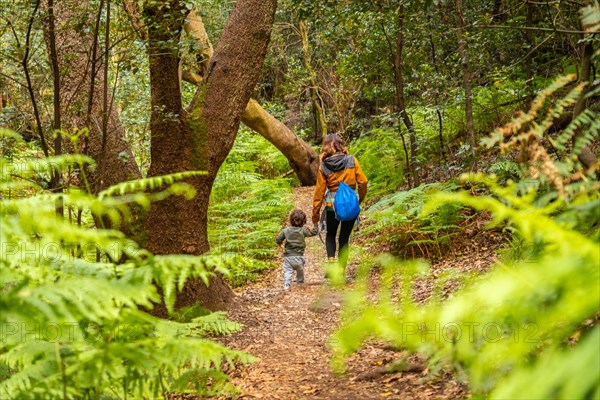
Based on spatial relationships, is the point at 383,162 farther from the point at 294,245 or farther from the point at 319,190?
the point at 319,190

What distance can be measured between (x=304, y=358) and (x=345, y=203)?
257 cm

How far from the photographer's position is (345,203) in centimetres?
665

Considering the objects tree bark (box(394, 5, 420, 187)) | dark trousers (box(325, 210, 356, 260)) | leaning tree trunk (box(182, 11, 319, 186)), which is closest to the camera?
dark trousers (box(325, 210, 356, 260))

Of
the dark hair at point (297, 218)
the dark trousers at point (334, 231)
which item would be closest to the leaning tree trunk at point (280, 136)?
the dark hair at point (297, 218)

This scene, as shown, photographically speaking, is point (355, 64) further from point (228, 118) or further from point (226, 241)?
point (228, 118)

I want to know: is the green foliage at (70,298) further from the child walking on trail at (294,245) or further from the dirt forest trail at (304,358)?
the child walking on trail at (294,245)

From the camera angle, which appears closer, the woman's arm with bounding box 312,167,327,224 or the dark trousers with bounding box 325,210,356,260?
the woman's arm with bounding box 312,167,327,224

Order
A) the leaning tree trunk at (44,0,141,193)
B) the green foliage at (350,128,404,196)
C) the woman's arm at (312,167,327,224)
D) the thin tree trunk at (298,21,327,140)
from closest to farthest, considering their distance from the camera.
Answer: the leaning tree trunk at (44,0,141,193)
the woman's arm at (312,167,327,224)
the green foliage at (350,128,404,196)
the thin tree trunk at (298,21,327,140)

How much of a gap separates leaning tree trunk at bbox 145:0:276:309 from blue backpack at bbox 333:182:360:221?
1.72 meters

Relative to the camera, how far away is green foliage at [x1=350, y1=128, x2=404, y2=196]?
37.0ft

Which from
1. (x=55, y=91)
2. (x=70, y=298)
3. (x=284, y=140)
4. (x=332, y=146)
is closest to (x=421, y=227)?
(x=332, y=146)

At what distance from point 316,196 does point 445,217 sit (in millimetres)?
1613

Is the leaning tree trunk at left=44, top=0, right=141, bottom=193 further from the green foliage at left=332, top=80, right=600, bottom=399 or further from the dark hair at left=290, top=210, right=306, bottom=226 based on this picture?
the green foliage at left=332, top=80, right=600, bottom=399

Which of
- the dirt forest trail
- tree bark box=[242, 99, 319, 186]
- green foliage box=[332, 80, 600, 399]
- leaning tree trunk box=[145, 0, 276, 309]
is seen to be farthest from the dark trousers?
tree bark box=[242, 99, 319, 186]
